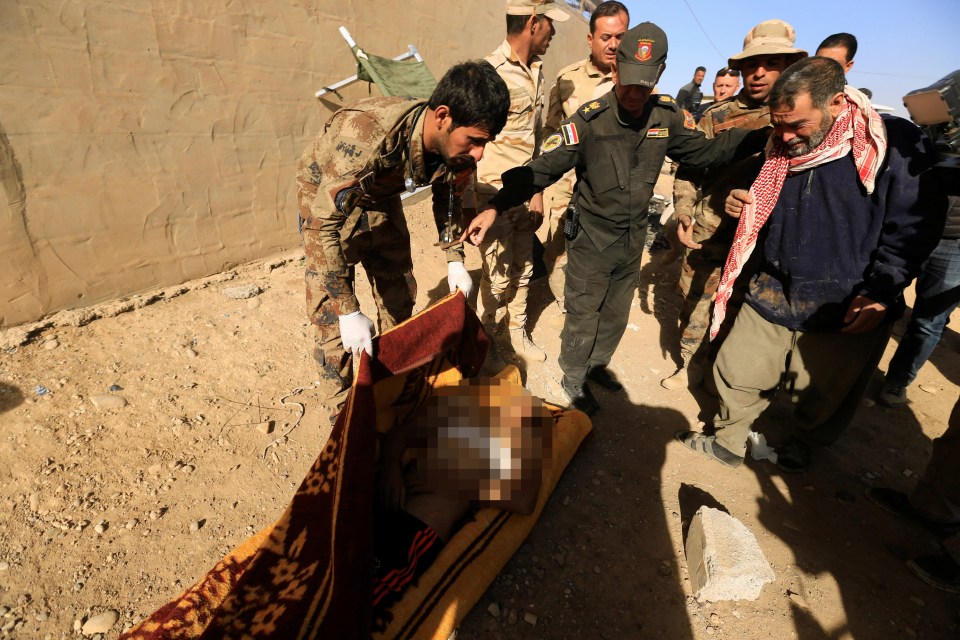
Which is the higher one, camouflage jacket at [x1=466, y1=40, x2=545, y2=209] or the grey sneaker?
camouflage jacket at [x1=466, y1=40, x2=545, y2=209]

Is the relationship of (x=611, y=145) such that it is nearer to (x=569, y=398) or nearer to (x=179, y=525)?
(x=569, y=398)

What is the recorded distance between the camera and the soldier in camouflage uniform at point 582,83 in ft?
11.6

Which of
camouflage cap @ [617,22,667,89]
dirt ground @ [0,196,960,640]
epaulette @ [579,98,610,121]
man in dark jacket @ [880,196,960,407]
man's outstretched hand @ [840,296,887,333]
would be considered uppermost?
camouflage cap @ [617,22,667,89]

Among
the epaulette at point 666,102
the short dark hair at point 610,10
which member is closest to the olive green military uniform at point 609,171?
the epaulette at point 666,102

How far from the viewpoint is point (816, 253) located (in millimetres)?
2059

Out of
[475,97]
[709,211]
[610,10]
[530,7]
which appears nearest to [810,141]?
[709,211]

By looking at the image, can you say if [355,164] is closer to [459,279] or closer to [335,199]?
[335,199]

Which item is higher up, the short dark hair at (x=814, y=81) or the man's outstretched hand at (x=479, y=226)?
the short dark hair at (x=814, y=81)

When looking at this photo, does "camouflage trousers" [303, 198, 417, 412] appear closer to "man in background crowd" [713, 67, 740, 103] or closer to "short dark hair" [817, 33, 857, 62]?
"short dark hair" [817, 33, 857, 62]

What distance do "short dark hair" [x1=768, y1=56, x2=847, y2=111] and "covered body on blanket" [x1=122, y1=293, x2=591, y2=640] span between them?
1.66 m

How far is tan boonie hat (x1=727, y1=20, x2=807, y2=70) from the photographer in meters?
2.53

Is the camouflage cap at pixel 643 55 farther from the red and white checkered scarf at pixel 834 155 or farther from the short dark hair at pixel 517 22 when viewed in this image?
the short dark hair at pixel 517 22

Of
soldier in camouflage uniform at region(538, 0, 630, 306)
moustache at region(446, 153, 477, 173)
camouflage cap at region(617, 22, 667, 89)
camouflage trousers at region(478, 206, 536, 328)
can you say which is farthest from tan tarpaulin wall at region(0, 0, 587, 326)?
camouflage cap at region(617, 22, 667, 89)

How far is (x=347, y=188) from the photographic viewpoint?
1839mm
